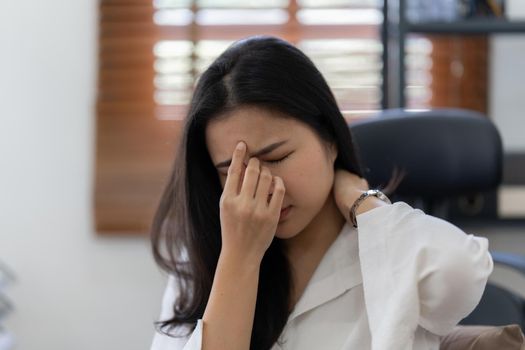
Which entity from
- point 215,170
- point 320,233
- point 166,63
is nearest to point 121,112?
point 166,63

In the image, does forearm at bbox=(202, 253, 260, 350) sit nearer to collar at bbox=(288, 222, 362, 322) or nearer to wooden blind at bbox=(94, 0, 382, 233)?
collar at bbox=(288, 222, 362, 322)

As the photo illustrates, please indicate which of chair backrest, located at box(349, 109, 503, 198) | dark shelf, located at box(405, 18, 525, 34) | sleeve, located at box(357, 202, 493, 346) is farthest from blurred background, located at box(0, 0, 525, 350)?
sleeve, located at box(357, 202, 493, 346)

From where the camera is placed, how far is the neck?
1271 millimetres

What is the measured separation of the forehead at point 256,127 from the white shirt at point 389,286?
6.6 inches

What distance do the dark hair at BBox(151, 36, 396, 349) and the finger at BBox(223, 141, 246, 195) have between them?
0.07m

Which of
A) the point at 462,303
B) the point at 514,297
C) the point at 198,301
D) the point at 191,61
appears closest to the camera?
the point at 462,303

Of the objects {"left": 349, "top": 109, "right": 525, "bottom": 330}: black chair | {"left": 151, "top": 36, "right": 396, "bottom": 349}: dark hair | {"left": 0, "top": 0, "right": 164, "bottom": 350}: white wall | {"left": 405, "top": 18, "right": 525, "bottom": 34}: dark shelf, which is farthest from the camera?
{"left": 0, "top": 0, "right": 164, "bottom": 350}: white wall

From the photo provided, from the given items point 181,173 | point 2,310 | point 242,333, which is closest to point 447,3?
point 181,173

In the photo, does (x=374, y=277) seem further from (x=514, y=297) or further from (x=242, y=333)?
(x=514, y=297)

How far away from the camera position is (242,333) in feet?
3.78

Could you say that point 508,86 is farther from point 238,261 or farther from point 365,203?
point 238,261

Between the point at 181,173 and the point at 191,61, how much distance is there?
1.24 meters

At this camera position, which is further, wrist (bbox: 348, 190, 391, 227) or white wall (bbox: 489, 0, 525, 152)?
white wall (bbox: 489, 0, 525, 152)

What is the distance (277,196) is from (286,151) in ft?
0.23
